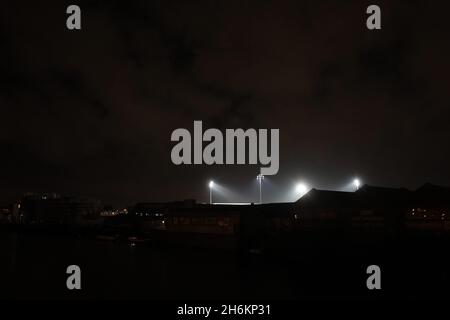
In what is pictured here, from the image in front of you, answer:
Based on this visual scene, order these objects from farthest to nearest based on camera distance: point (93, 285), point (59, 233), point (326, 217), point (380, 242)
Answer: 1. point (59, 233)
2. point (326, 217)
3. point (380, 242)
4. point (93, 285)

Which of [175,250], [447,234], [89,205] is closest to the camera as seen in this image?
[447,234]

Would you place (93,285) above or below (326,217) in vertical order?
below

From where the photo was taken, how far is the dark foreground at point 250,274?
14578 mm

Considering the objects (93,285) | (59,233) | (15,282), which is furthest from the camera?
(59,233)

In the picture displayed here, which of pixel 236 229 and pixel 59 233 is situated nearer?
pixel 236 229

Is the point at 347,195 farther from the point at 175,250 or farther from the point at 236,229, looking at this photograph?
the point at 175,250

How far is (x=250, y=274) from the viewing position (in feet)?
60.5

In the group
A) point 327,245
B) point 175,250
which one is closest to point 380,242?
point 327,245

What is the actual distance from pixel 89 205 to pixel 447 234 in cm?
8887

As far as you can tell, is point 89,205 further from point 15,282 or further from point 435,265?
point 435,265

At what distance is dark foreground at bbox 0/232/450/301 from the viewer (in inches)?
574
